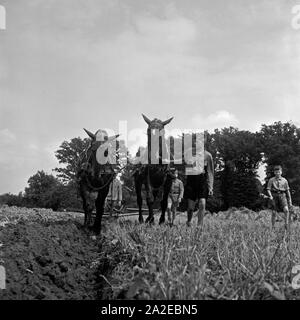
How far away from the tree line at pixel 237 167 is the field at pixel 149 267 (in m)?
46.2

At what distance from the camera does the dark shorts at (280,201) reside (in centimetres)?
1262

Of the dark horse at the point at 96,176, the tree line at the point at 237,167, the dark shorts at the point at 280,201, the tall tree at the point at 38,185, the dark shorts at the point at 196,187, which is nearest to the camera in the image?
the dark horse at the point at 96,176

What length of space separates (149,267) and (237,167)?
67584 millimetres

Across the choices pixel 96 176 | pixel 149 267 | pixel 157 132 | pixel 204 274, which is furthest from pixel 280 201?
pixel 204 274

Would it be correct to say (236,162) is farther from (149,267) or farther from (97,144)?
(149,267)

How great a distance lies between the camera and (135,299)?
370cm

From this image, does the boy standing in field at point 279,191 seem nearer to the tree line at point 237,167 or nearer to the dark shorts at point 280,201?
the dark shorts at point 280,201

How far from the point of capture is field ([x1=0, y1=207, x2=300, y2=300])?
3.75 metres

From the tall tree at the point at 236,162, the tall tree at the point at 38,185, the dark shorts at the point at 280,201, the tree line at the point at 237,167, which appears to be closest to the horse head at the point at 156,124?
the dark shorts at the point at 280,201

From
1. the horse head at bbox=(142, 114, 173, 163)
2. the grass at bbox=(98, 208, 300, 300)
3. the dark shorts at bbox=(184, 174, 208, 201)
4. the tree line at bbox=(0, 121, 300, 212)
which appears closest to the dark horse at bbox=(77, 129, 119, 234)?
the horse head at bbox=(142, 114, 173, 163)

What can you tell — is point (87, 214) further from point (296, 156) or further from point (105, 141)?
point (296, 156)

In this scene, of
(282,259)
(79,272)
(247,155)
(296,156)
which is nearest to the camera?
(282,259)

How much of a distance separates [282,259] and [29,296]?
102 inches
